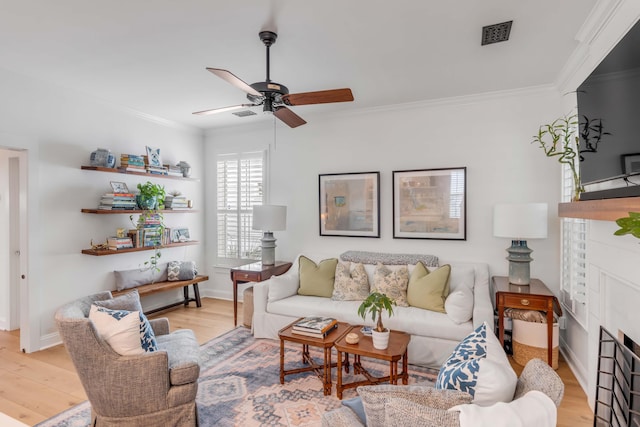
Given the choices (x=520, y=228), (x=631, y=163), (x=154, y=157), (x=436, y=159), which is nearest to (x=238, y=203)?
(x=154, y=157)

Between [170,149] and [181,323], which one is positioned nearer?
[181,323]

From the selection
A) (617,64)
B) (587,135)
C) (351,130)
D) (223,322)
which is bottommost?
(223,322)

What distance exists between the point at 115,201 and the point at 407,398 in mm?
4057

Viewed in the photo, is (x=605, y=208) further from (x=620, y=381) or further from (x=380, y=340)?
(x=380, y=340)

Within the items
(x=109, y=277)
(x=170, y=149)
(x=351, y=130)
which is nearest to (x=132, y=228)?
(x=109, y=277)

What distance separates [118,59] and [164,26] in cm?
85

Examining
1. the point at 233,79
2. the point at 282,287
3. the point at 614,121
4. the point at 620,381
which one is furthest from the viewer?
the point at 282,287

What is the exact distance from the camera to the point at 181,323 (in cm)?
430

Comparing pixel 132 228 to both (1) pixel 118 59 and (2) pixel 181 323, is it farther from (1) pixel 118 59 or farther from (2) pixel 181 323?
(1) pixel 118 59

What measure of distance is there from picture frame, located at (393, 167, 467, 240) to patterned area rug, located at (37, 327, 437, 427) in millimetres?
1616

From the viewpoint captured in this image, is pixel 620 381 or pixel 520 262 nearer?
pixel 620 381

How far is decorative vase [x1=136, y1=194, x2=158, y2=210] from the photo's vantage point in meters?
4.26

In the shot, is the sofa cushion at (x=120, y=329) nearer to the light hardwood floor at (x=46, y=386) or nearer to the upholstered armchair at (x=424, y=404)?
the light hardwood floor at (x=46, y=386)

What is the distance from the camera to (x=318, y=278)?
12.9ft
